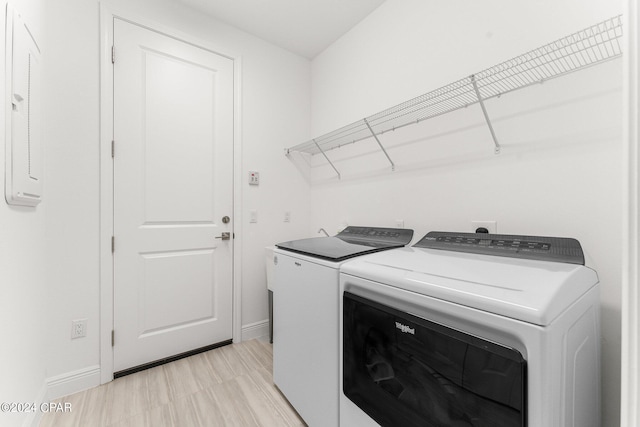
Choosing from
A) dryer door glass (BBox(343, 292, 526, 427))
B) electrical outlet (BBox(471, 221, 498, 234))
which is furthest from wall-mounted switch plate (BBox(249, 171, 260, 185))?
electrical outlet (BBox(471, 221, 498, 234))

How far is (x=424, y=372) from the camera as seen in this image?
2.80 feet

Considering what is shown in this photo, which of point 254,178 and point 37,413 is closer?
point 37,413

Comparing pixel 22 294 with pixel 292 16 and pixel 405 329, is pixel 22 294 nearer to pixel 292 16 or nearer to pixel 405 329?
pixel 405 329

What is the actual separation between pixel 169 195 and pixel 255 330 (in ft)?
4.41

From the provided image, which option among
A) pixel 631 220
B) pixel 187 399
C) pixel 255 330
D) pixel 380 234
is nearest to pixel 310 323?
pixel 380 234

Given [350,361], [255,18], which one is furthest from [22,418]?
[255,18]

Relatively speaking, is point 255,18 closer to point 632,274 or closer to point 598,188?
point 598,188

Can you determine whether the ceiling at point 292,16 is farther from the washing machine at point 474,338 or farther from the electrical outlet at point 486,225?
the washing machine at point 474,338

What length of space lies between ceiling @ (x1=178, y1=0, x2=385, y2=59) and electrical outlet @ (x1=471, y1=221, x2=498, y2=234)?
1719 mm

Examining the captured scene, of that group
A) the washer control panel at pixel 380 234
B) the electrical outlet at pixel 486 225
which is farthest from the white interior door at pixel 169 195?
the electrical outlet at pixel 486 225

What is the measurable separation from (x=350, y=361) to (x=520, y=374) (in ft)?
2.07

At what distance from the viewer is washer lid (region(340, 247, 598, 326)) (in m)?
0.66

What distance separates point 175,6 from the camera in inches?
79.2

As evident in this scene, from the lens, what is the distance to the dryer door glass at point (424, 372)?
673 mm
